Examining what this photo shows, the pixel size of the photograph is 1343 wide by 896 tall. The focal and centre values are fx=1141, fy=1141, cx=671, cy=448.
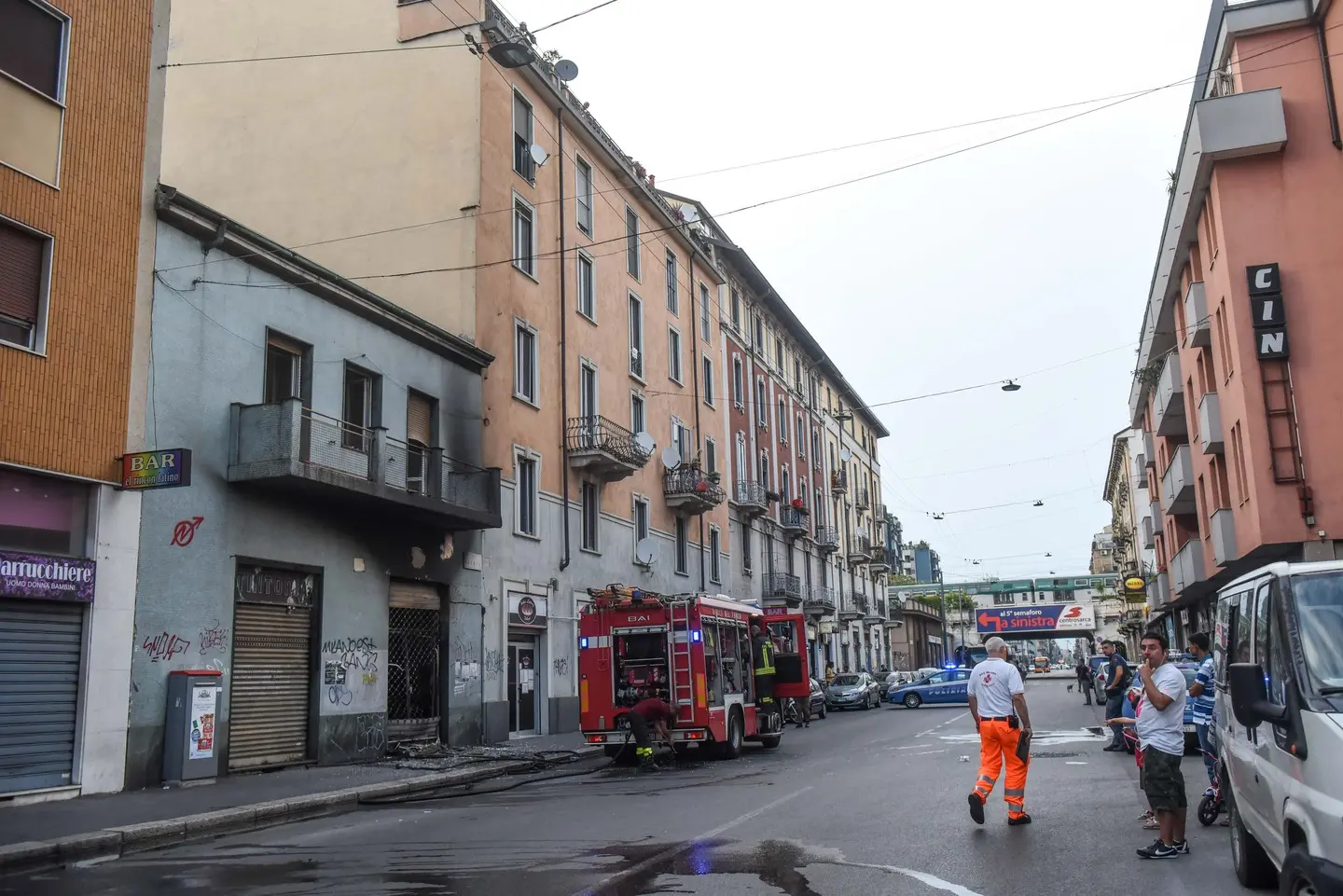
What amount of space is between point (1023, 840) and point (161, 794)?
422 inches

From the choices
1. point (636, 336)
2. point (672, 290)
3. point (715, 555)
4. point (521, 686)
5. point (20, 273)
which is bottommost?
point (521, 686)

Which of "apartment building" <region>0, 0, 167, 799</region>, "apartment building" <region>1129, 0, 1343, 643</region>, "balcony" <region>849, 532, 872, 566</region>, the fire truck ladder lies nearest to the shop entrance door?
the fire truck ladder

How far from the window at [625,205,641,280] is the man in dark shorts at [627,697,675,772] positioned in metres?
19.3

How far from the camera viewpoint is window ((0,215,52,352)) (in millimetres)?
14180

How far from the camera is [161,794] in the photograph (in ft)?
47.5

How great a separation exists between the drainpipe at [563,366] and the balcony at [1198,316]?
16.9 metres

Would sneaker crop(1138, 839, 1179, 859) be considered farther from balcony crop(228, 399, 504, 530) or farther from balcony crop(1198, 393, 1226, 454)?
balcony crop(1198, 393, 1226, 454)

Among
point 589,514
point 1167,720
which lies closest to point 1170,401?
point 589,514

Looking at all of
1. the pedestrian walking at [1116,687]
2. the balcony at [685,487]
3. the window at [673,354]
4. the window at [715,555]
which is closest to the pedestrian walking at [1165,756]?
the pedestrian walking at [1116,687]

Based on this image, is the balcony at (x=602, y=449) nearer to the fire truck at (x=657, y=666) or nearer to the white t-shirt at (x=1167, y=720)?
the fire truck at (x=657, y=666)

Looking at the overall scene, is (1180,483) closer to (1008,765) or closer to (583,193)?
(583,193)

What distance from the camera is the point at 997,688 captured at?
10297mm

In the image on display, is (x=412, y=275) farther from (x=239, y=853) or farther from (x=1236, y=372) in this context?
(x=1236, y=372)

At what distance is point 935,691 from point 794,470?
15300 millimetres
